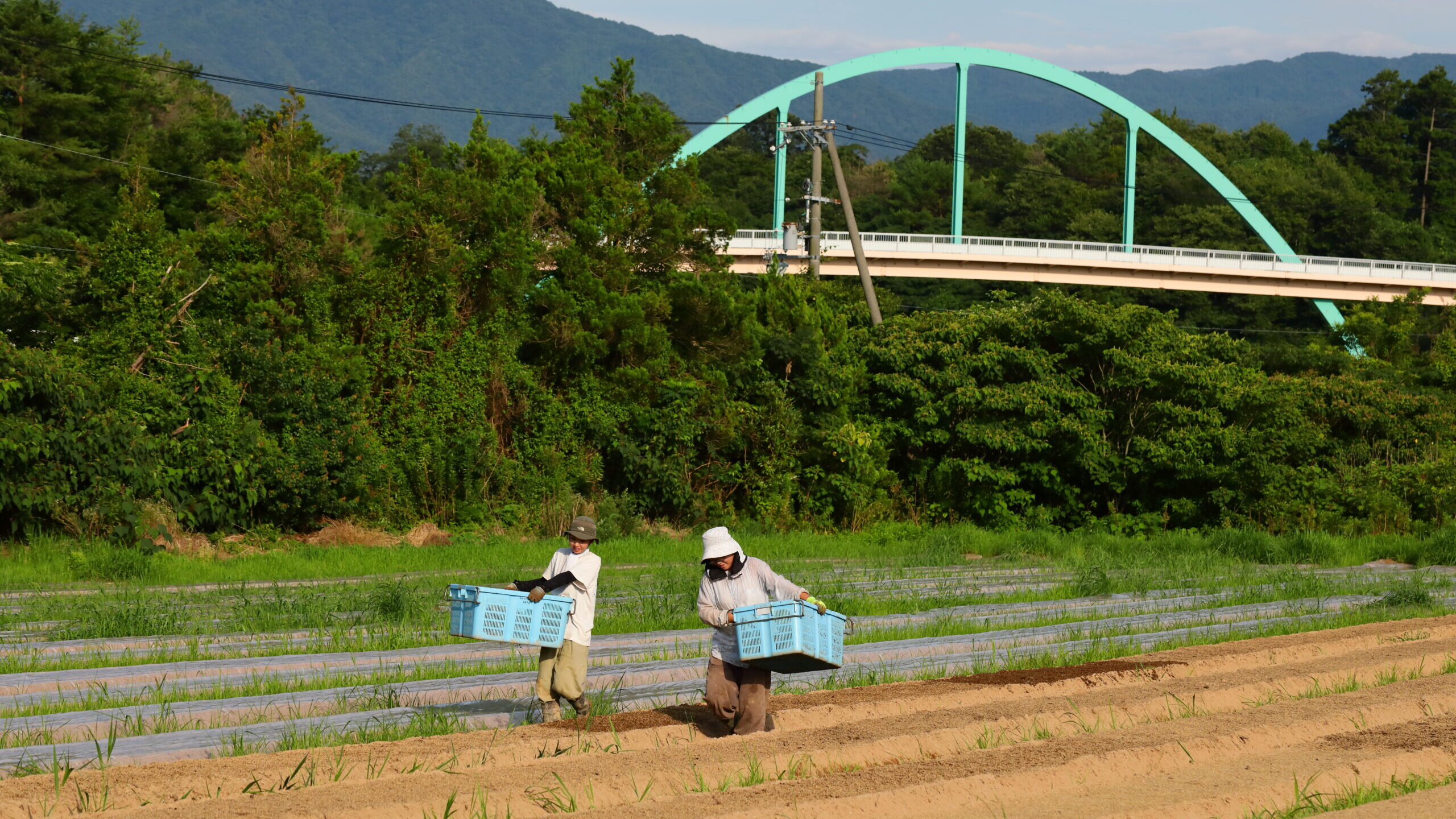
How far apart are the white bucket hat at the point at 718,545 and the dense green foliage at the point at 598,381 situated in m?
12.6

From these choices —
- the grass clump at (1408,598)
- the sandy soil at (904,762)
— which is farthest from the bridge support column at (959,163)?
the sandy soil at (904,762)

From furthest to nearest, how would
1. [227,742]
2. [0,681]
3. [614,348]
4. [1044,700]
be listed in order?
1. [614,348]
2. [0,681]
3. [1044,700]
4. [227,742]

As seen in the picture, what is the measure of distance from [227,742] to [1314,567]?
1645 centimetres

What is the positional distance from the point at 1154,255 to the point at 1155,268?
1.79 ft

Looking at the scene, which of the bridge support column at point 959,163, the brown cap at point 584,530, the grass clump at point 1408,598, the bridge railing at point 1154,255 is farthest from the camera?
the bridge support column at point 959,163

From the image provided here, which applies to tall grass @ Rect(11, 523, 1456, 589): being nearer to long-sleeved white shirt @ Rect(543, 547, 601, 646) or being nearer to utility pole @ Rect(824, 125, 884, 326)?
utility pole @ Rect(824, 125, 884, 326)

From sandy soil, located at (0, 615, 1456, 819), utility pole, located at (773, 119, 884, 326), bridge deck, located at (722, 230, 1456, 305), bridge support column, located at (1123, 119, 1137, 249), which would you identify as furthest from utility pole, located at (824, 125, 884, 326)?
bridge support column, located at (1123, 119, 1137, 249)

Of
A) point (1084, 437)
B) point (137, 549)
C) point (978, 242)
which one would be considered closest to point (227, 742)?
point (137, 549)

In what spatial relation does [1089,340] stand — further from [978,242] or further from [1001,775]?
[978,242]

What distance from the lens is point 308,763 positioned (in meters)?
6.86

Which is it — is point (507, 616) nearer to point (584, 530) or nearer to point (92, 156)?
point (584, 530)

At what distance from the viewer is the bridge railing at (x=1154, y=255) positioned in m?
50.9

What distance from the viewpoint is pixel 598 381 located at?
2408cm

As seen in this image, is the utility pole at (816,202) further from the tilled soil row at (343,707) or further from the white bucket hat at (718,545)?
the white bucket hat at (718,545)
